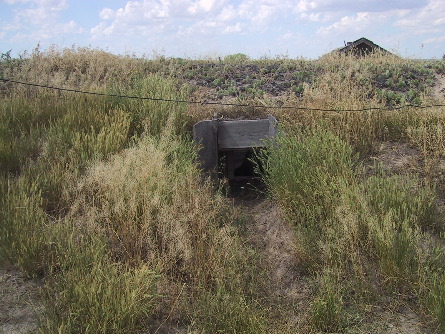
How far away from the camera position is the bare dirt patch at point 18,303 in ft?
12.9

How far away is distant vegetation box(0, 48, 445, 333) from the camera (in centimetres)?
410

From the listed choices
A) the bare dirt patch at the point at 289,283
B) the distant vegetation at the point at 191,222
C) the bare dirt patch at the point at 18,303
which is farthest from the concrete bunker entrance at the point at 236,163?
the bare dirt patch at the point at 18,303

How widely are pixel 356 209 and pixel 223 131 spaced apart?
129 inches

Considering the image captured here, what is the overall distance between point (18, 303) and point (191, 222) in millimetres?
1867

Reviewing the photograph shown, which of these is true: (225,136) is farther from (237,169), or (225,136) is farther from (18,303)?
(18,303)

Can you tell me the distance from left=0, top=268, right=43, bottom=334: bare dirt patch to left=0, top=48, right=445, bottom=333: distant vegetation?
12cm

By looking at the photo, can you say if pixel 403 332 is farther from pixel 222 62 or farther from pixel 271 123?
pixel 222 62

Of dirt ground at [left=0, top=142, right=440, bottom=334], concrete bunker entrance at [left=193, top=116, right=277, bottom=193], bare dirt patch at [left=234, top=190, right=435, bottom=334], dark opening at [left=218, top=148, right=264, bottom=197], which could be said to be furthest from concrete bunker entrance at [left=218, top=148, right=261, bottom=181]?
dirt ground at [left=0, top=142, right=440, bottom=334]

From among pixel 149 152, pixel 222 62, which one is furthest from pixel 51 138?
pixel 222 62

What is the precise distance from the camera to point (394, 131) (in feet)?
25.1

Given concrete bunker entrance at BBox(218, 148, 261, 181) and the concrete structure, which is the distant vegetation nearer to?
the concrete structure

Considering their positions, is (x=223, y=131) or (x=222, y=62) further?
(x=222, y=62)

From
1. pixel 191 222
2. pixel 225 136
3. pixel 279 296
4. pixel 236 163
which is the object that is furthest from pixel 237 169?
pixel 279 296

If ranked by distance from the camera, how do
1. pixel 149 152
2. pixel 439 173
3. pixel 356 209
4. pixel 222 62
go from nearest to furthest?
1. pixel 356 209
2. pixel 149 152
3. pixel 439 173
4. pixel 222 62
